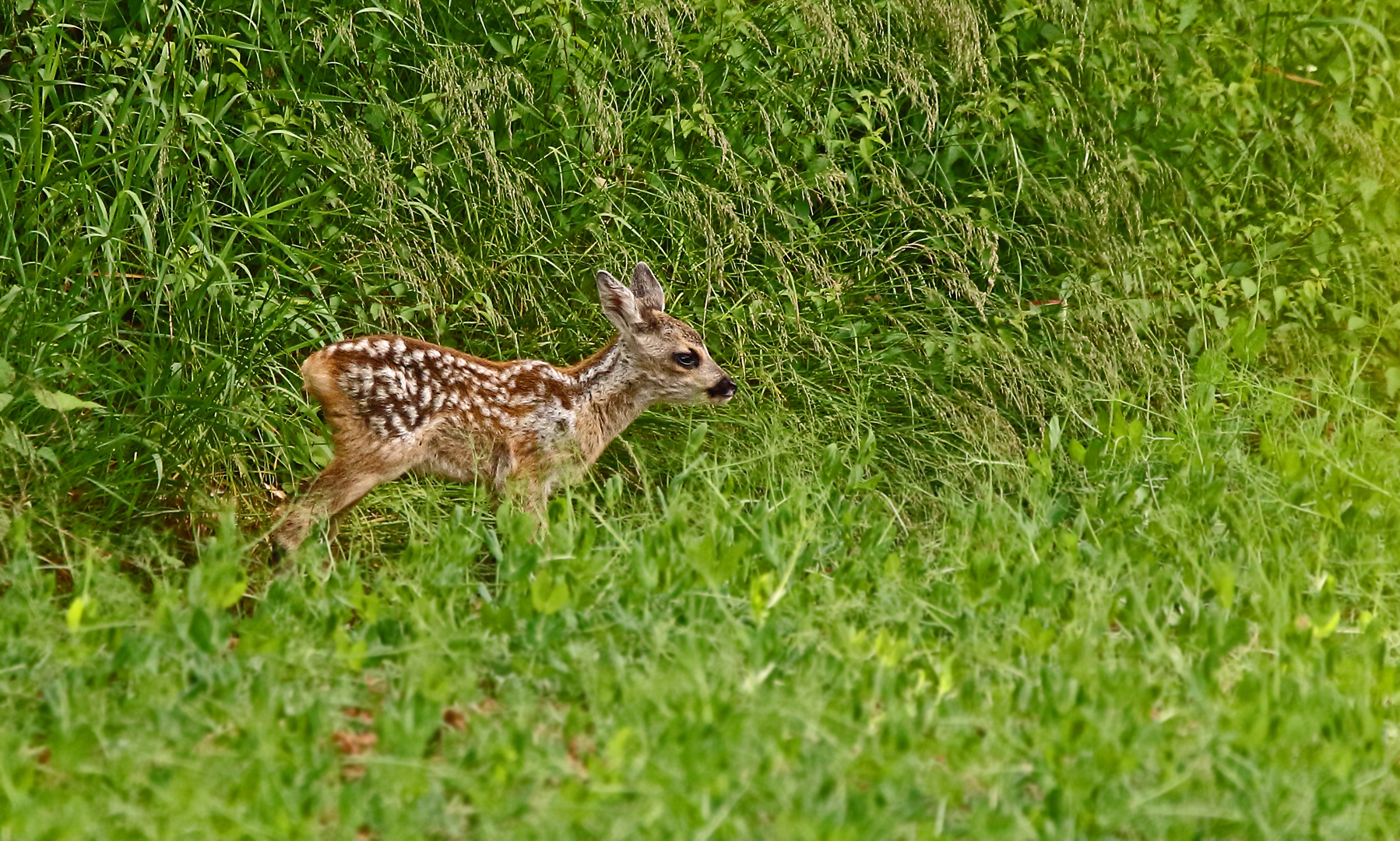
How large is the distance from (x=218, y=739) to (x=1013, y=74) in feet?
15.5

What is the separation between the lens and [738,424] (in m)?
6.14

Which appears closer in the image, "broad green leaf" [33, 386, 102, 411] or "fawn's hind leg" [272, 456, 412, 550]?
"broad green leaf" [33, 386, 102, 411]

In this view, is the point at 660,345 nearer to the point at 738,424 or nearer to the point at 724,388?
the point at 724,388

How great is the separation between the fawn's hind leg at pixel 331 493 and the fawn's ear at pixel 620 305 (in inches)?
37.6

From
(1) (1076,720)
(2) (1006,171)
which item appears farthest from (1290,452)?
(1) (1076,720)

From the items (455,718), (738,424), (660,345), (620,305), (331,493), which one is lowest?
(738,424)

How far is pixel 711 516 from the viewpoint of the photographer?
4.88m

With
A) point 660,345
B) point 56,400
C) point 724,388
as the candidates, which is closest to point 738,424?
point 724,388

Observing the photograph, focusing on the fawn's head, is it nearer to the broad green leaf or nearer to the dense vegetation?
the dense vegetation

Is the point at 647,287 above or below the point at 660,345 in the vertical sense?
above

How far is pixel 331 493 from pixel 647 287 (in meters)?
1.37

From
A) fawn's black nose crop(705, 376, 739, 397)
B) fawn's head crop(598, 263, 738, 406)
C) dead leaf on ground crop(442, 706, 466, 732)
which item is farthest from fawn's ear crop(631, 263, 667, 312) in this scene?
dead leaf on ground crop(442, 706, 466, 732)

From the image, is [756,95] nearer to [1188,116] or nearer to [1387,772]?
[1188,116]

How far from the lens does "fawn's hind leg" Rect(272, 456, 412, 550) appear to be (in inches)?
208
